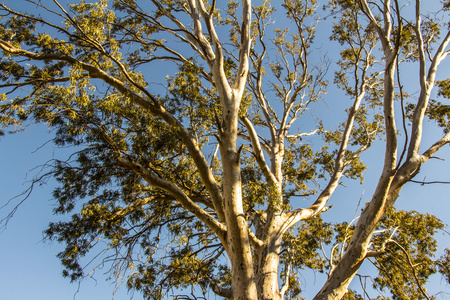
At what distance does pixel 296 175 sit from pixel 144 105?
525 cm

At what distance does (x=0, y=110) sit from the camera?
578 cm

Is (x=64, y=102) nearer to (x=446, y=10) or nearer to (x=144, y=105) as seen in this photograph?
(x=144, y=105)

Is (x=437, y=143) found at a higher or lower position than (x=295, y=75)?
lower

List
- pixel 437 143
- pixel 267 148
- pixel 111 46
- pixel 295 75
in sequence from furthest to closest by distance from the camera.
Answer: pixel 295 75
pixel 267 148
pixel 111 46
pixel 437 143

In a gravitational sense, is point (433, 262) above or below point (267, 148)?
below

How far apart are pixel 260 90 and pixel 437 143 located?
5.16 metres

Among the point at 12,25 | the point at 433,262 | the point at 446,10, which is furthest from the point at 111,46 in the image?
the point at 433,262

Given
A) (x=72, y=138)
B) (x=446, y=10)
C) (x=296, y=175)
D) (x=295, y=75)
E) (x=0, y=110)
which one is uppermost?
(x=295, y=75)

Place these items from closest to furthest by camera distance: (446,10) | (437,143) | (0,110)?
(437,143) → (0,110) → (446,10)

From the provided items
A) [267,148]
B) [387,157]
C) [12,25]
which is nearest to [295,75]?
[267,148]

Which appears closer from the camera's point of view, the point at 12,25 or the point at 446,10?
the point at 12,25

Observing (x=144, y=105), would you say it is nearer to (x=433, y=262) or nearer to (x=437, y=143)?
(x=437, y=143)

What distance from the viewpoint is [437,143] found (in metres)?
4.63

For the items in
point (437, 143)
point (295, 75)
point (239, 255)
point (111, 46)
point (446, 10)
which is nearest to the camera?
point (239, 255)
